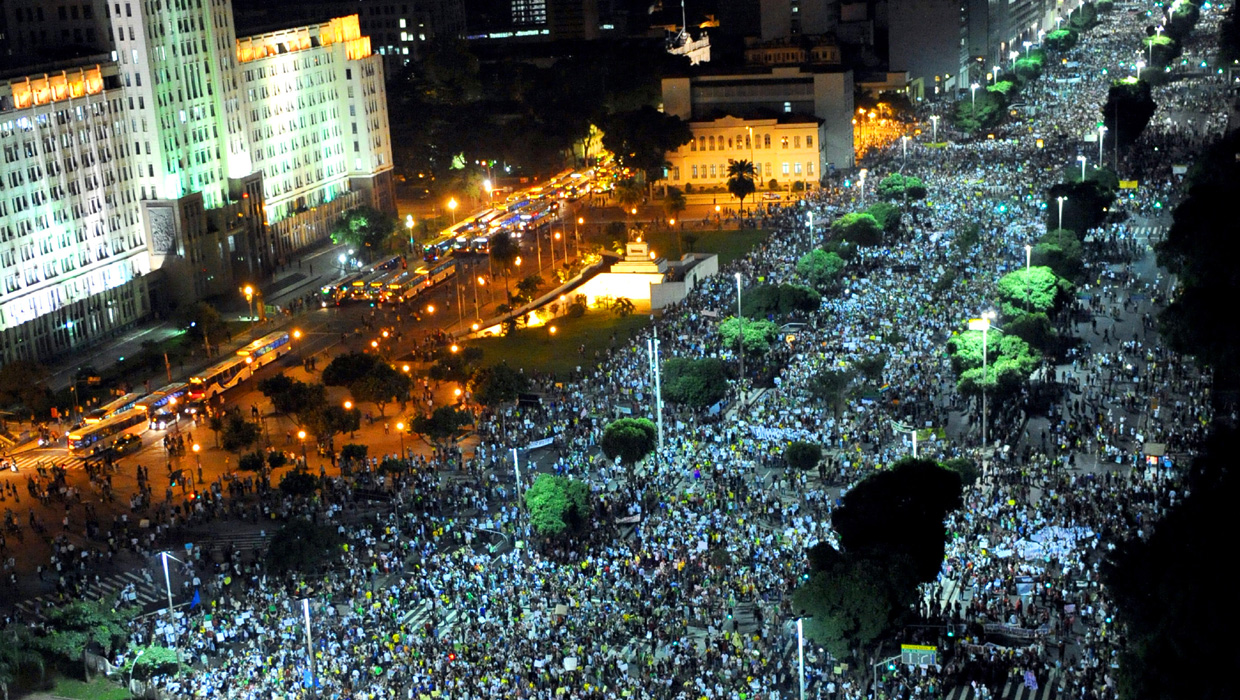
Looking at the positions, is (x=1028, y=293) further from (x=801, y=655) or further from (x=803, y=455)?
(x=801, y=655)

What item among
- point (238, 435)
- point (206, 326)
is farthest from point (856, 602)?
point (206, 326)

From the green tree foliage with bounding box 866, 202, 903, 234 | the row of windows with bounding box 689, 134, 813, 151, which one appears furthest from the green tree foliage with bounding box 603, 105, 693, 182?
the green tree foliage with bounding box 866, 202, 903, 234

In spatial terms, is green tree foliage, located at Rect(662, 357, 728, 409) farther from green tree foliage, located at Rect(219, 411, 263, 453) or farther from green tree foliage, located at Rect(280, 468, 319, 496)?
green tree foliage, located at Rect(219, 411, 263, 453)

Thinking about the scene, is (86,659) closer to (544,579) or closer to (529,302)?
(544,579)

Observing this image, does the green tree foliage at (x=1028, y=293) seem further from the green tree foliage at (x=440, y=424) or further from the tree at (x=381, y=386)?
the tree at (x=381, y=386)

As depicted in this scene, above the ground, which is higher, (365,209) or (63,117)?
(63,117)

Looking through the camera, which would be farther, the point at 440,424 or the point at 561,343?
the point at 561,343

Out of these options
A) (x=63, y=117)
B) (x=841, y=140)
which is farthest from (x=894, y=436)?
(x=841, y=140)
